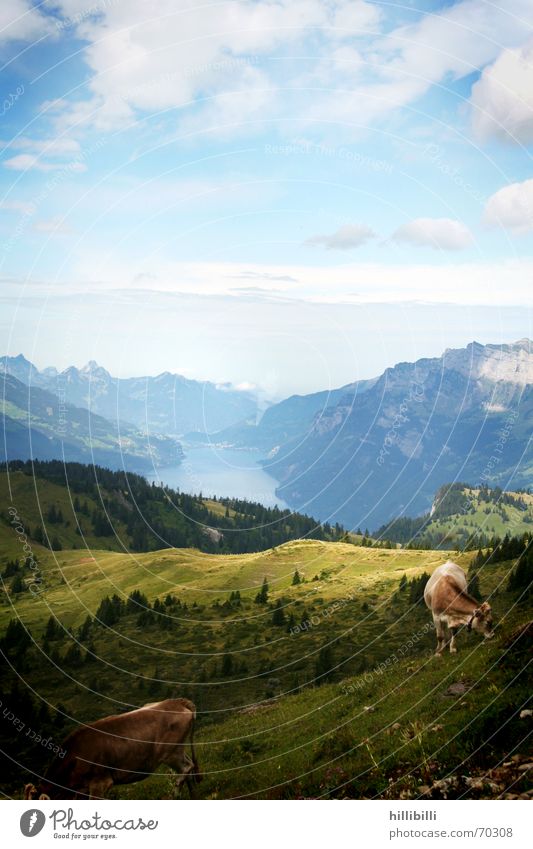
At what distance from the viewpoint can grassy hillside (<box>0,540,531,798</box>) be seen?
66.4ft

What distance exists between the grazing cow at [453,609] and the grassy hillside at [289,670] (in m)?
0.97

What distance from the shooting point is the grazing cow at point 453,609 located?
27344mm

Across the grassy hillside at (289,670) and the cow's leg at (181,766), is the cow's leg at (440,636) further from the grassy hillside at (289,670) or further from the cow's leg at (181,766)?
the cow's leg at (181,766)

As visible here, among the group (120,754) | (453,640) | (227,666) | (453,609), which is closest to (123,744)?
(120,754)

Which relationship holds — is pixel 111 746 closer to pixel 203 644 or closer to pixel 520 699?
pixel 520 699

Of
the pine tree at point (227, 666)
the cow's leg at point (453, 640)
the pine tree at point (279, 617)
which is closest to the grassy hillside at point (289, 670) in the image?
the pine tree at point (227, 666)

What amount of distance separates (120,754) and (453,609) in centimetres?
1633

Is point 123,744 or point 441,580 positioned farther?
point 441,580

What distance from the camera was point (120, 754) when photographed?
21.2 metres
